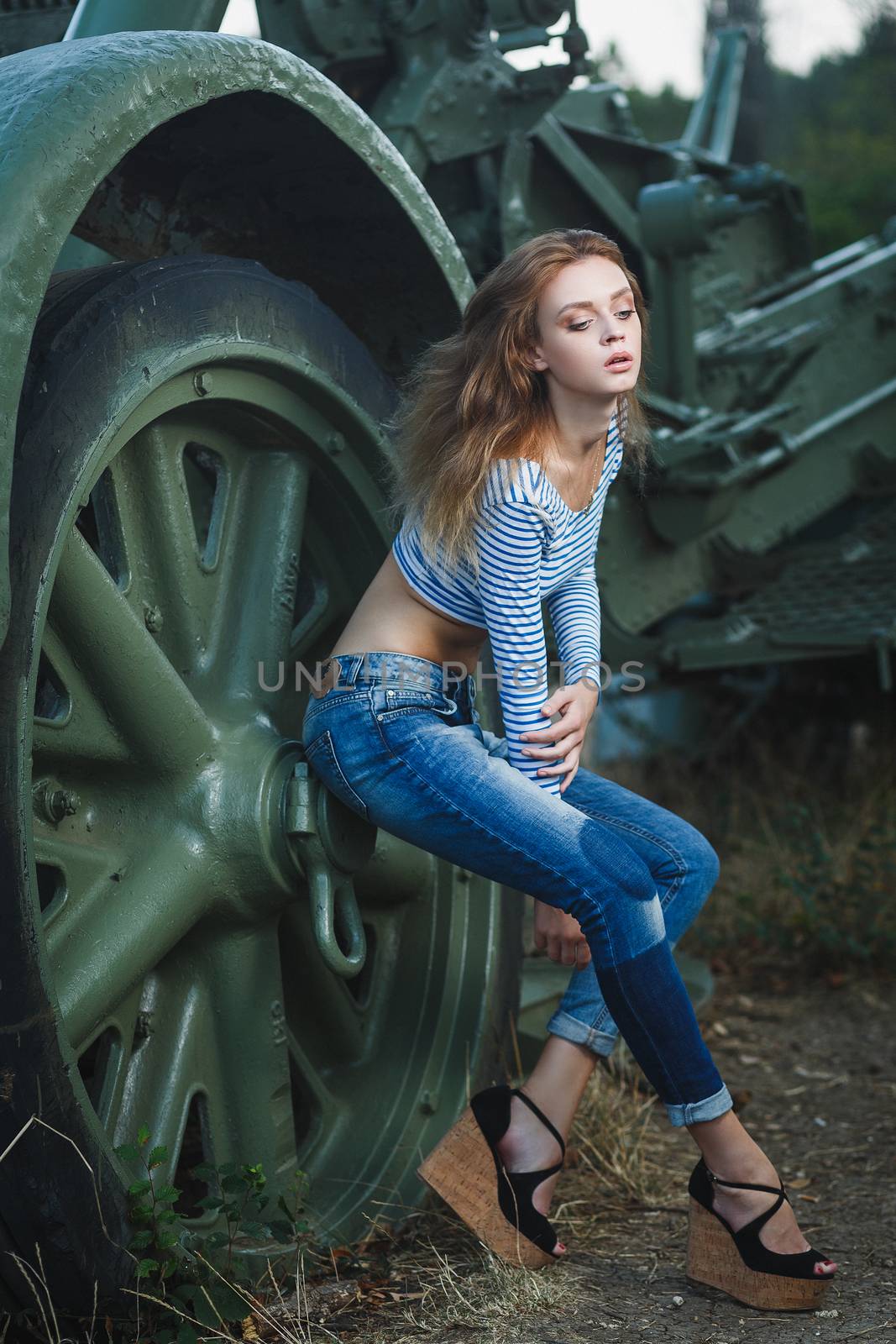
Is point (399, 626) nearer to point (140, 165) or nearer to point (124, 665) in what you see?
point (124, 665)

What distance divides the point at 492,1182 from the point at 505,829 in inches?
21.5

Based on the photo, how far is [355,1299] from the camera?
2.01 meters

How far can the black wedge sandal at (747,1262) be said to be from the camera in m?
1.95

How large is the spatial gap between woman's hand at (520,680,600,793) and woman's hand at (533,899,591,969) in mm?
172

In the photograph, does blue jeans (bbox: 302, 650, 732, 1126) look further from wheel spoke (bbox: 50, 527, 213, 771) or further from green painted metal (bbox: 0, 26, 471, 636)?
green painted metal (bbox: 0, 26, 471, 636)

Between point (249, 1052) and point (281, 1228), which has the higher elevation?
point (249, 1052)

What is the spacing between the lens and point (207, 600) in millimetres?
2135

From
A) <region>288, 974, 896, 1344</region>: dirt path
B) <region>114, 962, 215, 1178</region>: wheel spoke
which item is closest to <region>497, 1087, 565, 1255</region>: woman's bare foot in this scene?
<region>288, 974, 896, 1344</region>: dirt path

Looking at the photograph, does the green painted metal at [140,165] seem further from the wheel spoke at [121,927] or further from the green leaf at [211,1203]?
the green leaf at [211,1203]

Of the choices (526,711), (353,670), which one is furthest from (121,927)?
(526,711)

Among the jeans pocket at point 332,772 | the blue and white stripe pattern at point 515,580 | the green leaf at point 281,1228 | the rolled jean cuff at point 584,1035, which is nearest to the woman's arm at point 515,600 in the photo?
the blue and white stripe pattern at point 515,580

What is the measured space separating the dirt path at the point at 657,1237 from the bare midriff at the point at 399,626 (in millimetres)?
843

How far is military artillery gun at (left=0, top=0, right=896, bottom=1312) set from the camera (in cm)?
158

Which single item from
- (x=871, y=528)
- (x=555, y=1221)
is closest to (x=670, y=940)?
(x=555, y=1221)
